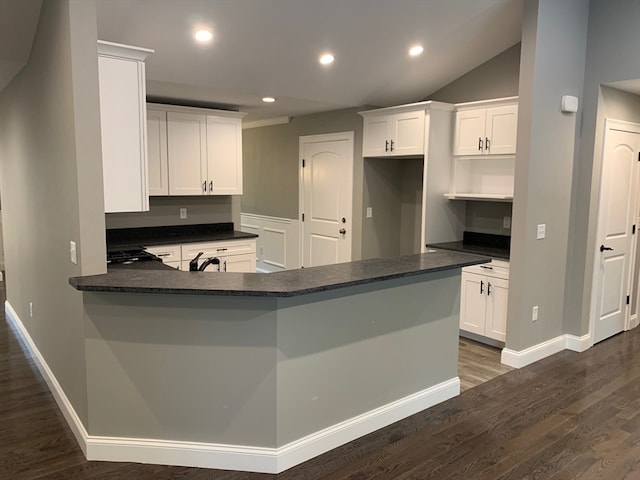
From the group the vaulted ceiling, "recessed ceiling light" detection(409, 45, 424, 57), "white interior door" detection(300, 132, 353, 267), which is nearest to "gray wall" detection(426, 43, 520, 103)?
the vaulted ceiling

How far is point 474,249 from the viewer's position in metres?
4.63

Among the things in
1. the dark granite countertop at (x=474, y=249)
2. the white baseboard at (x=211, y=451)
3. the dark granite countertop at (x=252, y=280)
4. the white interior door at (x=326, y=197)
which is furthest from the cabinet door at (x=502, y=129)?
the white baseboard at (x=211, y=451)

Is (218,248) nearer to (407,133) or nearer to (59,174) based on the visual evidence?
(407,133)

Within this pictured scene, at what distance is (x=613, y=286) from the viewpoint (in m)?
4.69

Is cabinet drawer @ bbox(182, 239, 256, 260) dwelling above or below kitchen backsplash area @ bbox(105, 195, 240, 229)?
below

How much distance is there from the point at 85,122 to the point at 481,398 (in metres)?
3.07

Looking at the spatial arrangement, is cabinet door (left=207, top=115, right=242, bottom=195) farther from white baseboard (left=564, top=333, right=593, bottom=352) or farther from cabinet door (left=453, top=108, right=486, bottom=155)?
white baseboard (left=564, top=333, right=593, bottom=352)

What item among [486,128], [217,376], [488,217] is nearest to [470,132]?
[486,128]

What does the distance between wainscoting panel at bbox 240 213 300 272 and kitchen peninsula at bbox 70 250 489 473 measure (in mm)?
4057

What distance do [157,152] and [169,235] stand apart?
93cm

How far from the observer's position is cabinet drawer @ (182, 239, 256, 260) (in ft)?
16.0

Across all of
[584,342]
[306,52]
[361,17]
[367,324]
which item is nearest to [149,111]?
[306,52]

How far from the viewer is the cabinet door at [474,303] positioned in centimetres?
441

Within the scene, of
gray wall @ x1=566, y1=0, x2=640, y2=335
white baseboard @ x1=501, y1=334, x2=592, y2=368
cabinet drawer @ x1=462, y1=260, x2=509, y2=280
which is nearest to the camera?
gray wall @ x1=566, y1=0, x2=640, y2=335
